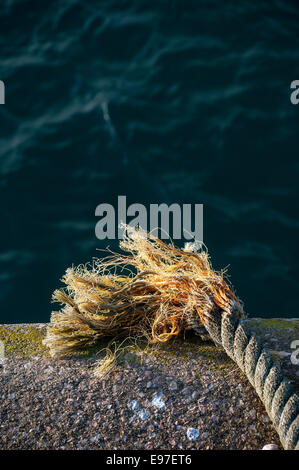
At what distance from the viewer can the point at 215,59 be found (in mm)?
6582

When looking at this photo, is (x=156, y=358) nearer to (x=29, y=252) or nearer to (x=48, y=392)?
(x=48, y=392)

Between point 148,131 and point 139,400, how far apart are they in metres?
3.97

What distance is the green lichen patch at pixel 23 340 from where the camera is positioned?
9.60 feet

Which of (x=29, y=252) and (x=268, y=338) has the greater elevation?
(x=29, y=252)

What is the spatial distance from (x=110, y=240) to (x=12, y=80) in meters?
2.51

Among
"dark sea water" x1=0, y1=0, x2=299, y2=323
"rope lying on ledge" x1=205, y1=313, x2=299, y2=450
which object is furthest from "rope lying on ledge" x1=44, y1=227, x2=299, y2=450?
"dark sea water" x1=0, y1=0, x2=299, y2=323

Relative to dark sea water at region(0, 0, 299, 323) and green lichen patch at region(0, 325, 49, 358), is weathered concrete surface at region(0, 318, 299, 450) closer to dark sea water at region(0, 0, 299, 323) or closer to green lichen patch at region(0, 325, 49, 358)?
green lichen patch at region(0, 325, 49, 358)

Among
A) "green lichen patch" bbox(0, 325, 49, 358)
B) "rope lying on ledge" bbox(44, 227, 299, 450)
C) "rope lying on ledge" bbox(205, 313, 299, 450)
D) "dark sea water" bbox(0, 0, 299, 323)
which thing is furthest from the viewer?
"dark sea water" bbox(0, 0, 299, 323)

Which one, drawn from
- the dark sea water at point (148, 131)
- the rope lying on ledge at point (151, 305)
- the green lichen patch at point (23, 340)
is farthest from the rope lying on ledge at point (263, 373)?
the dark sea water at point (148, 131)

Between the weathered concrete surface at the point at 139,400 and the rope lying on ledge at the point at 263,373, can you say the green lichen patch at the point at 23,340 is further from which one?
the rope lying on ledge at the point at 263,373

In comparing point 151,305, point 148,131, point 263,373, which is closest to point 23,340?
point 151,305

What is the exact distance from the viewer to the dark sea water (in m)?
5.29

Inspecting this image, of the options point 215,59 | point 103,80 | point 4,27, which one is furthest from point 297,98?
point 4,27

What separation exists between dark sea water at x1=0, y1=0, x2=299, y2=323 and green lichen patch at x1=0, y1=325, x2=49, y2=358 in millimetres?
1920
